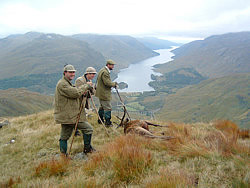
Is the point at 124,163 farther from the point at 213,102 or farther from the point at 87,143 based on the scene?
the point at 213,102

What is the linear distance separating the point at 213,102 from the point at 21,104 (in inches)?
4989

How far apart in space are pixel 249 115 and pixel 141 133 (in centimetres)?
12510

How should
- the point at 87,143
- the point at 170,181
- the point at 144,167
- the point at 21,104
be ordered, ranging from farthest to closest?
1. the point at 21,104
2. the point at 87,143
3. the point at 144,167
4. the point at 170,181

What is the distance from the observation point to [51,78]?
200 meters

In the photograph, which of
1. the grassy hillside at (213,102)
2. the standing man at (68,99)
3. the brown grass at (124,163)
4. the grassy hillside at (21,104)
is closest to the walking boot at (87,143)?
the standing man at (68,99)

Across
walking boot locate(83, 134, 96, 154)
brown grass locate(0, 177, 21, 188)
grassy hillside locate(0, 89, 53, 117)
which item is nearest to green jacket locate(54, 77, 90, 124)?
walking boot locate(83, 134, 96, 154)

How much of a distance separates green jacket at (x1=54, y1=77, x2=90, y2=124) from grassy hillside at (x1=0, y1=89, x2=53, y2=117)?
3529 inches

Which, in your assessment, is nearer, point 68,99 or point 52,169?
point 52,169

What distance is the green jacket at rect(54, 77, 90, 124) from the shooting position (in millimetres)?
4430

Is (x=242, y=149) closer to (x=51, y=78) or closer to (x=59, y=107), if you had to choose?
(x=59, y=107)

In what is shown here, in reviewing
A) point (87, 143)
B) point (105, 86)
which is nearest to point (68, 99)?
point (87, 143)

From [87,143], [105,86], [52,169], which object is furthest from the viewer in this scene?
[105,86]

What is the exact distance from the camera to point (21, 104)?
100188 millimetres

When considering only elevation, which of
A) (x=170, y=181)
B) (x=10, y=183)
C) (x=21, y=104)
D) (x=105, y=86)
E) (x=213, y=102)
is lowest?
(x=213, y=102)
